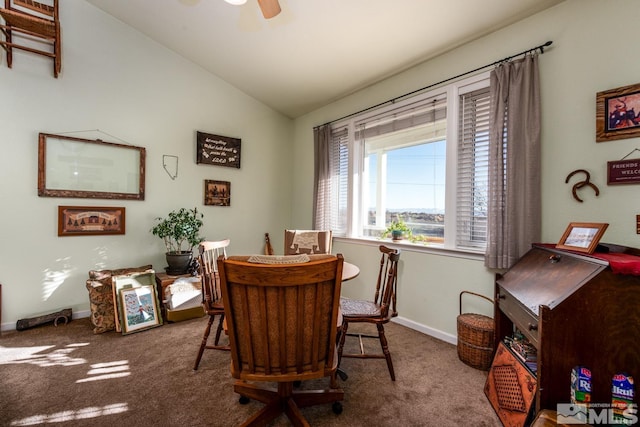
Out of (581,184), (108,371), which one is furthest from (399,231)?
(108,371)

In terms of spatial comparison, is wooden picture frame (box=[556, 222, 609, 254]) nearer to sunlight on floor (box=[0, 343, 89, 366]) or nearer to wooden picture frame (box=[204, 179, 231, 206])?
sunlight on floor (box=[0, 343, 89, 366])

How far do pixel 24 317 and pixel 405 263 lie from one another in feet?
12.7

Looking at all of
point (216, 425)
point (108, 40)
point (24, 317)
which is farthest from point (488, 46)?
point (24, 317)

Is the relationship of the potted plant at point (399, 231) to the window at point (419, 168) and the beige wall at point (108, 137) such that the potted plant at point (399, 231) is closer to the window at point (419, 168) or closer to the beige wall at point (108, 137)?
the window at point (419, 168)

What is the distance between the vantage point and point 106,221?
10.5 ft

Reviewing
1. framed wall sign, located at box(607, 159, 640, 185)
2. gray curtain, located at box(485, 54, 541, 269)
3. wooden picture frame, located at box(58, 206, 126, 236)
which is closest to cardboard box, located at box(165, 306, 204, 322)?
wooden picture frame, located at box(58, 206, 126, 236)

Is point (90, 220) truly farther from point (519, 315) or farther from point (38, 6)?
point (519, 315)

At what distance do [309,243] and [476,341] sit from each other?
173cm

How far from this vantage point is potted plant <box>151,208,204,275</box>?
3.25m

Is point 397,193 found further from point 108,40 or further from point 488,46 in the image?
point 108,40

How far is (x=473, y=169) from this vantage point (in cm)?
249

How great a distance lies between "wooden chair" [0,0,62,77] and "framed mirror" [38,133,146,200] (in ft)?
2.39

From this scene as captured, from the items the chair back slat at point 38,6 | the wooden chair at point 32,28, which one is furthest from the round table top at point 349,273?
the chair back slat at point 38,6

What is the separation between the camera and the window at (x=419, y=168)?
2.49 metres
